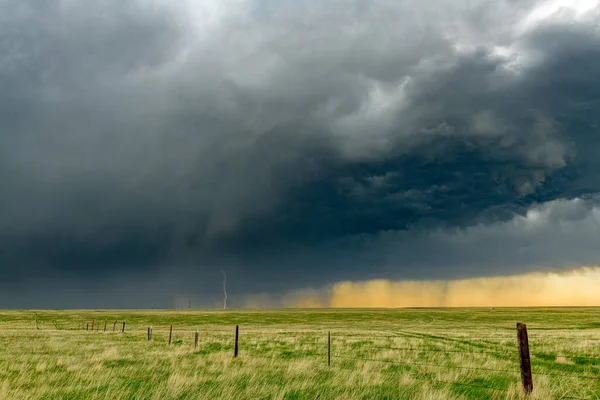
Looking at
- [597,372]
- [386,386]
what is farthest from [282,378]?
[597,372]

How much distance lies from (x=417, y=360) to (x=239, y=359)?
8.75 m

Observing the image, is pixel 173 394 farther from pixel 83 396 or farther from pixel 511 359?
pixel 511 359

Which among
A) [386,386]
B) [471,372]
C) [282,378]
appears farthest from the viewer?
[471,372]

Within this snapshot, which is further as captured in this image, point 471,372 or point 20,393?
point 471,372

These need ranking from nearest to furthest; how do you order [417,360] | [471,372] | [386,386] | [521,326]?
[521,326]
[386,386]
[471,372]
[417,360]

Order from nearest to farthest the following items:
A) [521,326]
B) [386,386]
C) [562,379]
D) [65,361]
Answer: [521,326], [386,386], [562,379], [65,361]

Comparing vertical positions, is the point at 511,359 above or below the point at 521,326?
below

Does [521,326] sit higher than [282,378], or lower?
higher

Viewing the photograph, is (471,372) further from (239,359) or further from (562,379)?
(239,359)

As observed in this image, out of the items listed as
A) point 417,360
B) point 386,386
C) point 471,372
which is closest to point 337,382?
point 386,386

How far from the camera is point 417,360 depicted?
2231 centimetres

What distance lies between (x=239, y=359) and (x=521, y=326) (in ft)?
44.1

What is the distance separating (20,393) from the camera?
11227 millimetres

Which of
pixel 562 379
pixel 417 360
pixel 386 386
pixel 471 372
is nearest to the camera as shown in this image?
pixel 386 386
